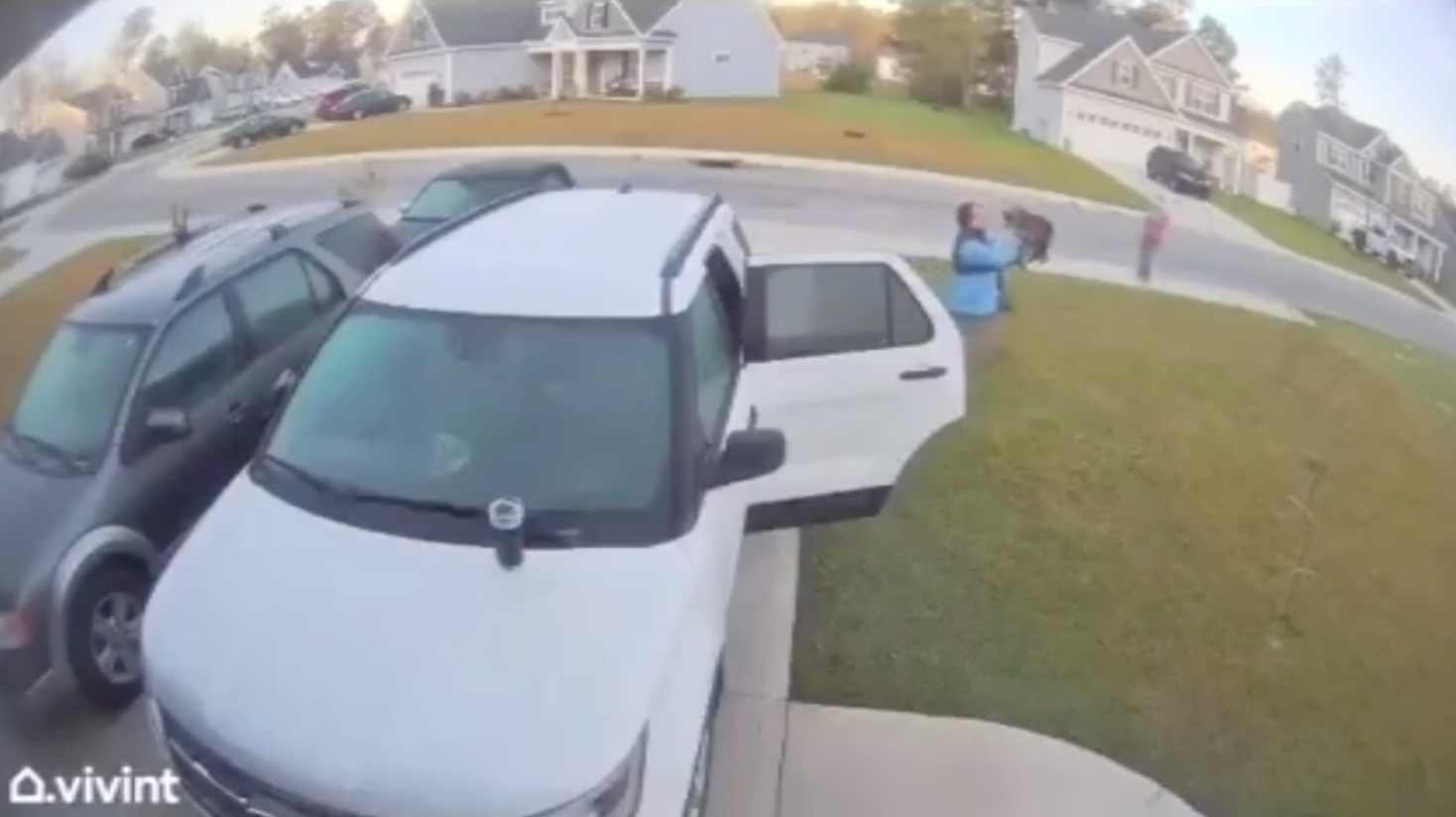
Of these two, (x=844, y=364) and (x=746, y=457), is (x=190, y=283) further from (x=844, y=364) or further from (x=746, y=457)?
(x=844, y=364)

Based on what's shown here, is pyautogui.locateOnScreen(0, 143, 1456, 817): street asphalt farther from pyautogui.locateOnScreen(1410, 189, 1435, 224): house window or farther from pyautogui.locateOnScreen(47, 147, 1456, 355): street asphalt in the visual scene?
pyautogui.locateOnScreen(1410, 189, 1435, 224): house window

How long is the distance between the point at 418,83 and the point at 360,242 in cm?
31

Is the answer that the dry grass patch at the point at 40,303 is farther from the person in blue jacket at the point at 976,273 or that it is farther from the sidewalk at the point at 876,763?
the person in blue jacket at the point at 976,273

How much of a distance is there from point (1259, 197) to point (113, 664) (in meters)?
2.19

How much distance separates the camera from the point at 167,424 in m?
2.39

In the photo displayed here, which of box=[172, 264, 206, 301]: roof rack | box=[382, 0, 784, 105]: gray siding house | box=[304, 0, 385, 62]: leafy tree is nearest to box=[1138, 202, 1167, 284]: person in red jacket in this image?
box=[382, 0, 784, 105]: gray siding house

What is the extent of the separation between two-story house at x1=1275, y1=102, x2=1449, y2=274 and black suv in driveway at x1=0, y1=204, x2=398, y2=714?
1670mm

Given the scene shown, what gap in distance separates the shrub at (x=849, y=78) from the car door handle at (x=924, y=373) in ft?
1.70

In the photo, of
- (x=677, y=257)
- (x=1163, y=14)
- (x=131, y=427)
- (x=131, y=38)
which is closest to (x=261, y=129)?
(x=131, y=38)

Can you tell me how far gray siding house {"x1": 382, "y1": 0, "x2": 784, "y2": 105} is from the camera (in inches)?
97.6

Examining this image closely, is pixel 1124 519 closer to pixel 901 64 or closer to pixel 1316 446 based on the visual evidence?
pixel 1316 446

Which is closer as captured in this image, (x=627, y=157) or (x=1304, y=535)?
(x=1304, y=535)

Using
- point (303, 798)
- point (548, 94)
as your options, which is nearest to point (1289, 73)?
point (548, 94)

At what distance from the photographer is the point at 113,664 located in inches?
92.1
